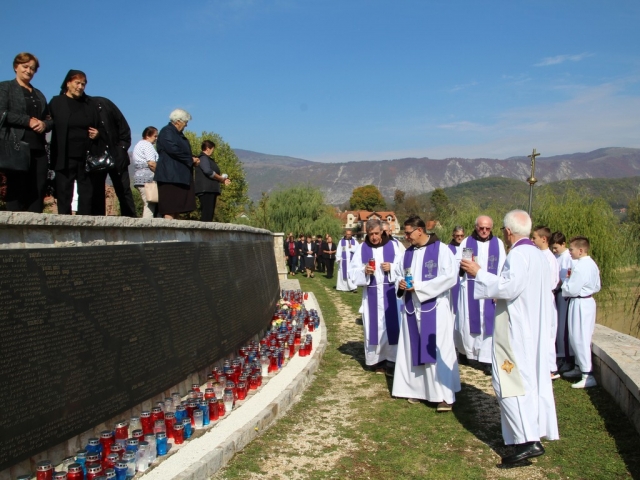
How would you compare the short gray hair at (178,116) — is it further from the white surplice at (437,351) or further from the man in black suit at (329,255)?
the man in black suit at (329,255)

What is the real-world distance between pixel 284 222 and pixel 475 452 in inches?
1328

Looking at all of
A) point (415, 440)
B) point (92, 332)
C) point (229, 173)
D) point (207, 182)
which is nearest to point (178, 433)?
point (92, 332)

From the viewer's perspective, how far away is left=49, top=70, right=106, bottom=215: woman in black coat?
5.49m

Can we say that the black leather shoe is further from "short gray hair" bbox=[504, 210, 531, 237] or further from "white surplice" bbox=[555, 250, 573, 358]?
"white surplice" bbox=[555, 250, 573, 358]

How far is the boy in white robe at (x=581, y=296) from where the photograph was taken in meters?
7.16

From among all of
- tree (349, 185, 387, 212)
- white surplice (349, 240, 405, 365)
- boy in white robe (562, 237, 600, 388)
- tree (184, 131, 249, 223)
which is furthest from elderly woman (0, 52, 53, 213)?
tree (349, 185, 387, 212)

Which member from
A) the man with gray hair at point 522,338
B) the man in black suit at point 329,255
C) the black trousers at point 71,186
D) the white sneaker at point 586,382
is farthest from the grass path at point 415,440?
the man in black suit at point 329,255

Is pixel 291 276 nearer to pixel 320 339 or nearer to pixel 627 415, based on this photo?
pixel 320 339

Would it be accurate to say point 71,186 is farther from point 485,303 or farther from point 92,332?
point 485,303

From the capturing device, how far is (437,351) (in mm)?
6391

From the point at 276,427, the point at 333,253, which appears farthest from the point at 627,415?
the point at 333,253

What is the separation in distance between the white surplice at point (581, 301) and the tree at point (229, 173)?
40.1m

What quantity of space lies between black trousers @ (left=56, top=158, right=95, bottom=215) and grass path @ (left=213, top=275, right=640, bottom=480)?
10.0ft

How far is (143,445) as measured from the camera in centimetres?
398
